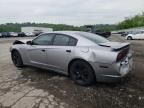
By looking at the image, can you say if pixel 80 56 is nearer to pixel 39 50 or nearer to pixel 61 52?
pixel 61 52

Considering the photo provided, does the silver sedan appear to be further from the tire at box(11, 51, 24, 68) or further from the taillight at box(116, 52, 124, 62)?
the tire at box(11, 51, 24, 68)

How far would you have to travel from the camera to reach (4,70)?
6516mm

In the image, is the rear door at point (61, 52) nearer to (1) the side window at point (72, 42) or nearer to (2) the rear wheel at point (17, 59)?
(1) the side window at point (72, 42)

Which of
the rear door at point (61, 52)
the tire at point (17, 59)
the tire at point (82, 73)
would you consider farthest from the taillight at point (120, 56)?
the tire at point (17, 59)

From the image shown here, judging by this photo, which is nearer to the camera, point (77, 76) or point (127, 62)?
point (127, 62)

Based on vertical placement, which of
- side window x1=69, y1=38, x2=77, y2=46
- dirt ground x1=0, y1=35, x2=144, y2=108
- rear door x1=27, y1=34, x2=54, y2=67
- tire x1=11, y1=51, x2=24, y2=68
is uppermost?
side window x1=69, y1=38, x2=77, y2=46

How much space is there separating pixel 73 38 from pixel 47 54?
97 cm

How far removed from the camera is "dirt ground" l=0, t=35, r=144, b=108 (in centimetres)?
368

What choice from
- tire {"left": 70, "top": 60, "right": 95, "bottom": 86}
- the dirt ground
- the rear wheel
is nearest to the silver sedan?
tire {"left": 70, "top": 60, "right": 95, "bottom": 86}

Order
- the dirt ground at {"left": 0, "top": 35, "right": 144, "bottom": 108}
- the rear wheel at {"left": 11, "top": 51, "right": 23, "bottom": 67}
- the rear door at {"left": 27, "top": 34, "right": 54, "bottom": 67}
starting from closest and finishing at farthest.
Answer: the dirt ground at {"left": 0, "top": 35, "right": 144, "bottom": 108} → the rear door at {"left": 27, "top": 34, "right": 54, "bottom": 67} → the rear wheel at {"left": 11, "top": 51, "right": 23, "bottom": 67}

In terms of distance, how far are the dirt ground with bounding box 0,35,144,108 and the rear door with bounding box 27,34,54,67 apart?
0.48 m

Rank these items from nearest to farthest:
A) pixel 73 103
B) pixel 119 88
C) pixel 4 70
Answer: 1. pixel 73 103
2. pixel 119 88
3. pixel 4 70

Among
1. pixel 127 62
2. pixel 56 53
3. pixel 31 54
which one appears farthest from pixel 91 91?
pixel 31 54

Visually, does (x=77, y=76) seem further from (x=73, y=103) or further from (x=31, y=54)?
(x=31, y=54)
